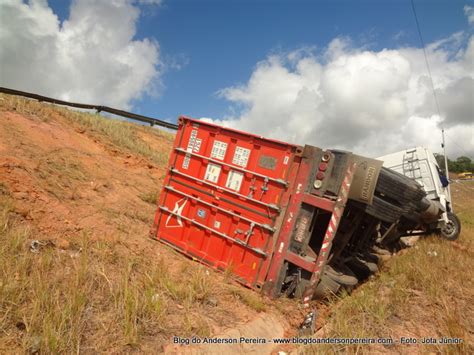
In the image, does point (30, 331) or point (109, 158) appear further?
point (109, 158)

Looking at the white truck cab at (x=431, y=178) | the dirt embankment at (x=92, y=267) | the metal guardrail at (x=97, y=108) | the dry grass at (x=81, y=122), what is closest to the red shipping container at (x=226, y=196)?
the dirt embankment at (x=92, y=267)

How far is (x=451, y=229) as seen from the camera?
949cm

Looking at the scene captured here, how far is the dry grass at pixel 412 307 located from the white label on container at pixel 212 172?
2.56 m

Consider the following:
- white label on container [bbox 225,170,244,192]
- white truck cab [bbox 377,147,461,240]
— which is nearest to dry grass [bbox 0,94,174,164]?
white label on container [bbox 225,170,244,192]

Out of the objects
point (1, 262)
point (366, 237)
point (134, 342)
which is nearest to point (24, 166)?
point (1, 262)

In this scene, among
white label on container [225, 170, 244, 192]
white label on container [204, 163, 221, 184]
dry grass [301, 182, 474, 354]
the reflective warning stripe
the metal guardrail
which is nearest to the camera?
dry grass [301, 182, 474, 354]

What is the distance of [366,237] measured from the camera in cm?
582

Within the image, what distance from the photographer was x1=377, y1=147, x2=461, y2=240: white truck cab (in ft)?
31.2

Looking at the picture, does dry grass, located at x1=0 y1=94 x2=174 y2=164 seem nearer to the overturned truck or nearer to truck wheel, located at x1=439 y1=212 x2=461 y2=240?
the overturned truck

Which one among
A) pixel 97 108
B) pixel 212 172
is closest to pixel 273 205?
pixel 212 172

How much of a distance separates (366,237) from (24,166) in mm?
6437

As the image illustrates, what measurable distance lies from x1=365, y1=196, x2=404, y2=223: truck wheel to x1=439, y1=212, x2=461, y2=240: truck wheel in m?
5.89

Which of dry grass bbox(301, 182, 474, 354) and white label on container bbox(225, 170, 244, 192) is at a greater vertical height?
white label on container bbox(225, 170, 244, 192)

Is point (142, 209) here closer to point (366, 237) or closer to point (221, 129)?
point (221, 129)
